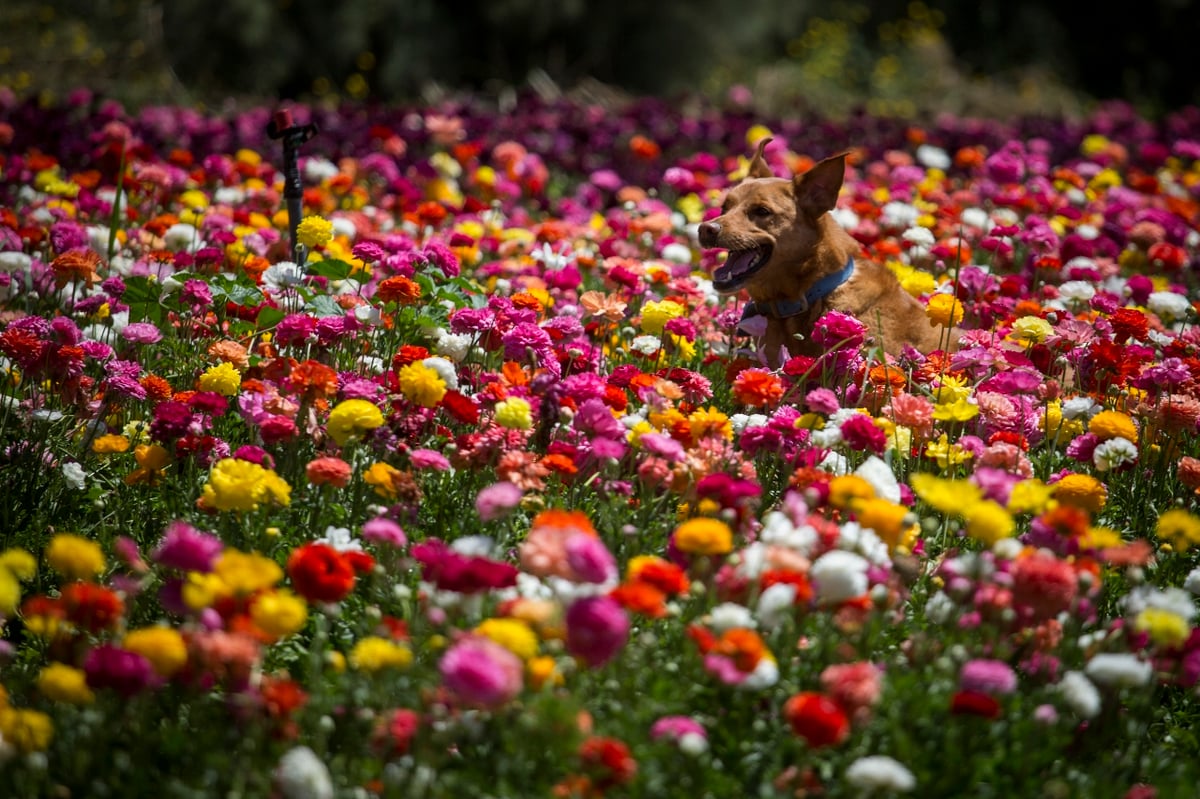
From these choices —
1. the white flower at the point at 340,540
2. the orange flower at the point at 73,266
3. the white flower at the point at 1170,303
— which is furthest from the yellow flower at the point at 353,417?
the white flower at the point at 1170,303

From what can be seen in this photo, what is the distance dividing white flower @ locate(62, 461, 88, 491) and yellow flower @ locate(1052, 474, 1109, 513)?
247cm

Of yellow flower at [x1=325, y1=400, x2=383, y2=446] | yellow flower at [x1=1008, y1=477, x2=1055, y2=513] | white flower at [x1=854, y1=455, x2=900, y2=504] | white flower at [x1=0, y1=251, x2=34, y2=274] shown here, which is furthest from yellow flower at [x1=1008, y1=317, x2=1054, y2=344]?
white flower at [x1=0, y1=251, x2=34, y2=274]

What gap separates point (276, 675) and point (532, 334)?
1183mm

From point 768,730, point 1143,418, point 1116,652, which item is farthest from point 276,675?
point 1143,418

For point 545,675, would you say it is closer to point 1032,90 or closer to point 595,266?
point 595,266

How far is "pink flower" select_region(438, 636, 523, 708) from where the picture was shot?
188 cm

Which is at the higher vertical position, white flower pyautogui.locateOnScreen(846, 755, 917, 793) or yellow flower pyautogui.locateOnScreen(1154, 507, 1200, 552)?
yellow flower pyautogui.locateOnScreen(1154, 507, 1200, 552)

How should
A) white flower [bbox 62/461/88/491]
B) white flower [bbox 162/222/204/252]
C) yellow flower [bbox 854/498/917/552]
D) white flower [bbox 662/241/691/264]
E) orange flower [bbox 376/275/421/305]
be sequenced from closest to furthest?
yellow flower [bbox 854/498/917/552] → white flower [bbox 62/461/88/491] → orange flower [bbox 376/275/421/305] → white flower [bbox 162/222/204/252] → white flower [bbox 662/241/691/264]

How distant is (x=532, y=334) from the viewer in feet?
11.1

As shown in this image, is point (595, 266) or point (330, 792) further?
point (595, 266)

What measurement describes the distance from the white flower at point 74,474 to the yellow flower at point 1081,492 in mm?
2471

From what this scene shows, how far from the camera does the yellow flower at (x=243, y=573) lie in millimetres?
2057

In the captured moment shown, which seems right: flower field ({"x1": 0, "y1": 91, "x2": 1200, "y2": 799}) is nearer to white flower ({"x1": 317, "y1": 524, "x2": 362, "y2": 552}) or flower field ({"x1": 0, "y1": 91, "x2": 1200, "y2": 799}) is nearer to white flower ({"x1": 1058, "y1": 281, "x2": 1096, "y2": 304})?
white flower ({"x1": 317, "y1": 524, "x2": 362, "y2": 552})

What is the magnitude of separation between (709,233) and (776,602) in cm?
203
